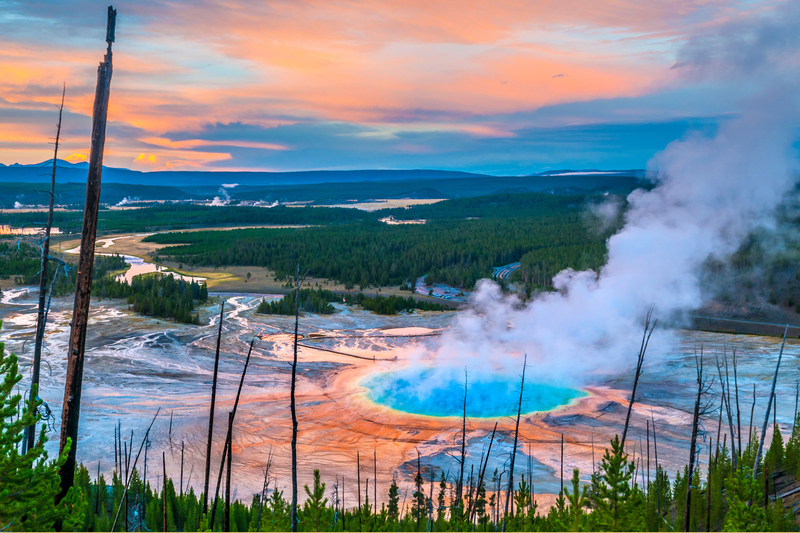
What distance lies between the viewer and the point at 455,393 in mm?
26422

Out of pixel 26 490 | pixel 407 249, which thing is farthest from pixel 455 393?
pixel 407 249

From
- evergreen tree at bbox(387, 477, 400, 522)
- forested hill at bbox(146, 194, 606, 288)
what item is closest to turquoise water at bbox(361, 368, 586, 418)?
evergreen tree at bbox(387, 477, 400, 522)

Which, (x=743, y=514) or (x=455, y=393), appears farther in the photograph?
(x=455, y=393)

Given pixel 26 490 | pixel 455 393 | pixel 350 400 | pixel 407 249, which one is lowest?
pixel 350 400

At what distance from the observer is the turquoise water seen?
80.3ft

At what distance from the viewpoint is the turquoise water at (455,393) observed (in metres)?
24.5

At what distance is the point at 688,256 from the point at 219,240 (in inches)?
3012

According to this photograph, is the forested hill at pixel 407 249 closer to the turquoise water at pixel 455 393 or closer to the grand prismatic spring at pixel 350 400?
the grand prismatic spring at pixel 350 400

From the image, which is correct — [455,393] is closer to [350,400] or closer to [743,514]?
[350,400]

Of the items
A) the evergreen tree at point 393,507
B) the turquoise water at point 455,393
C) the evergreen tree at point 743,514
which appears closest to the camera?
the evergreen tree at point 743,514

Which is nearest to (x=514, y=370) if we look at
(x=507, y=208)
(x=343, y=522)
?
(x=343, y=522)

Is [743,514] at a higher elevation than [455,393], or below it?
higher

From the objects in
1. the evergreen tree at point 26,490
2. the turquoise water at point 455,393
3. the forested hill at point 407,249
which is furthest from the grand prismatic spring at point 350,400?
the forested hill at point 407,249

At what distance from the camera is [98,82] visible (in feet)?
25.6
